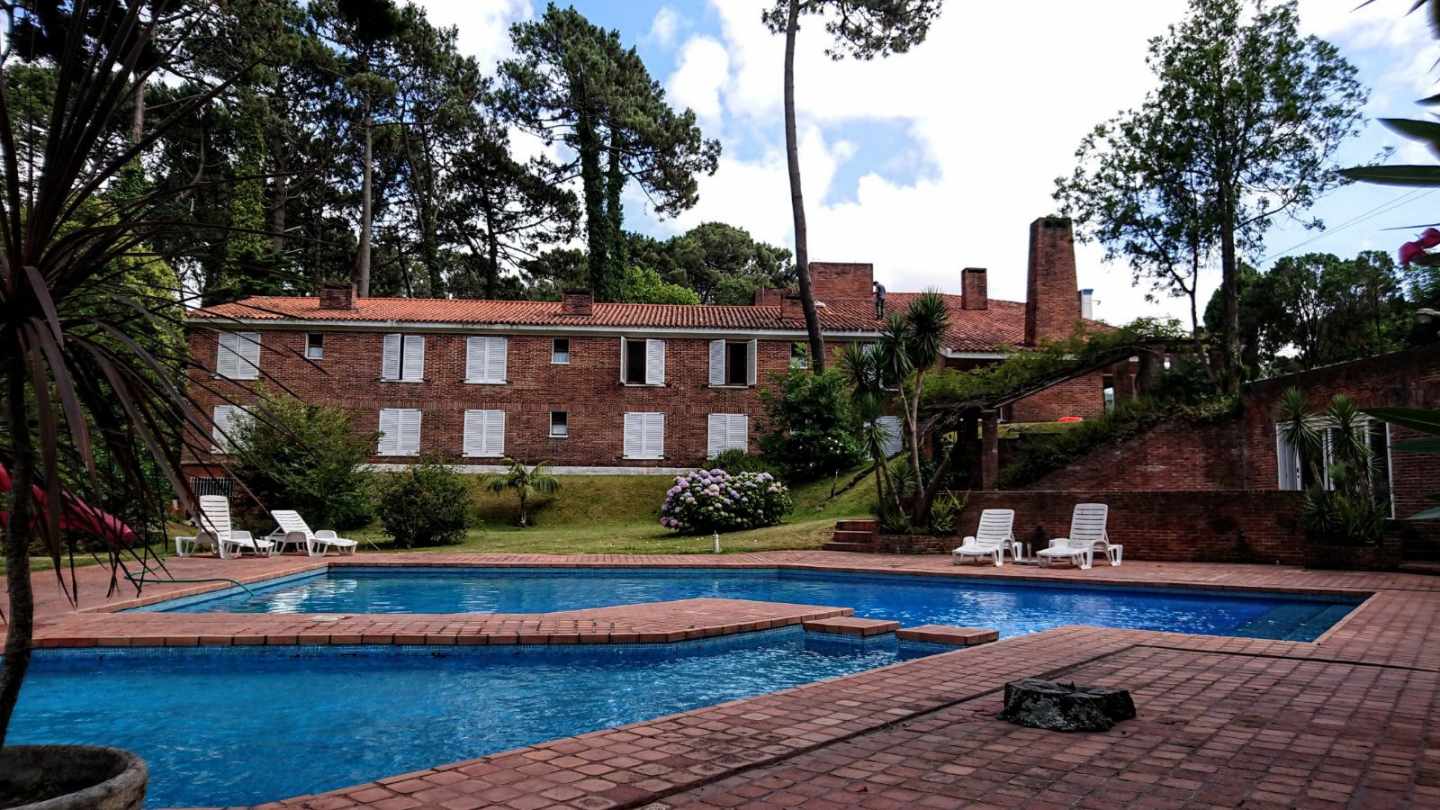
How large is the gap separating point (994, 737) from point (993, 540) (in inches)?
449

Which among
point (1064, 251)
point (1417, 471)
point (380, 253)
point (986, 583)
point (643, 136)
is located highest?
point (643, 136)

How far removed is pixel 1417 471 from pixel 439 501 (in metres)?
17.0

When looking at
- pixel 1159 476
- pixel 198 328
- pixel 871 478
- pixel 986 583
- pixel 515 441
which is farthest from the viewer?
pixel 515 441

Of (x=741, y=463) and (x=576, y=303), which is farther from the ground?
(x=576, y=303)

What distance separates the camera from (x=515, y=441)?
28.5 m

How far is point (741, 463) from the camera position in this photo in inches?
1016

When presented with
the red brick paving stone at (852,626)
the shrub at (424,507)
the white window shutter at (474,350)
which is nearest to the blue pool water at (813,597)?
the red brick paving stone at (852,626)

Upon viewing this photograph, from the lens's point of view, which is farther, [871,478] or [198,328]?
[871,478]

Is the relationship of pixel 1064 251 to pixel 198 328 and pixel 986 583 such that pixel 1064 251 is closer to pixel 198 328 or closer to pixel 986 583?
pixel 986 583

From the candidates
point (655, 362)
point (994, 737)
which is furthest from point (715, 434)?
point (994, 737)

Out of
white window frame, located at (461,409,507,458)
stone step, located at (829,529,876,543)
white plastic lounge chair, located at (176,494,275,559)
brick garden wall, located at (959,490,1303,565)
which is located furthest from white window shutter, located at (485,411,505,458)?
brick garden wall, located at (959,490,1303,565)

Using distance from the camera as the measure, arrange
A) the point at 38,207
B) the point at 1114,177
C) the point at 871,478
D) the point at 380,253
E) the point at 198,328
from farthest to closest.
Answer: the point at 380,253 → the point at 1114,177 → the point at 871,478 → the point at 198,328 → the point at 38,207

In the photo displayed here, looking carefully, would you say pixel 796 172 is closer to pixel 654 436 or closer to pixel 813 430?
pixel 813 430

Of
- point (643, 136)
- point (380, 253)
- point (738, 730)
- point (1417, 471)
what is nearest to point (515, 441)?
point (643, 136)
